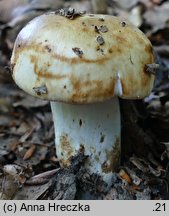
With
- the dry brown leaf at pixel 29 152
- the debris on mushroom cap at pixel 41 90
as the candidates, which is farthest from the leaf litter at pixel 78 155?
the debris on mushroom cap at pixel 41 90

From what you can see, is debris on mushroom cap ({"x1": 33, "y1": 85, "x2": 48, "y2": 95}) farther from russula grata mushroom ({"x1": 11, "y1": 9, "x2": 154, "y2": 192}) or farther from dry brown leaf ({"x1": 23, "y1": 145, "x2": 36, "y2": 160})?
dry brown leaf ({"x1": 23, "y1": 145, "x2": 36, "y2": 160})

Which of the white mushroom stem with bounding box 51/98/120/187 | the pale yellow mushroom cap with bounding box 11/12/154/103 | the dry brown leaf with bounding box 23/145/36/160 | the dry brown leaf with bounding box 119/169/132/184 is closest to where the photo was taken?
the pale yellow mushroom cap with bounding box 11/12/154/103

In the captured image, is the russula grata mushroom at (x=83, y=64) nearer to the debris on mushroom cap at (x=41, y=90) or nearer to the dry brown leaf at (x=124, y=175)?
the debris on mushroom cap at (x=41, y=90)

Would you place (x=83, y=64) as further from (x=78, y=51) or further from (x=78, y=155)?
(x=78, y=155)

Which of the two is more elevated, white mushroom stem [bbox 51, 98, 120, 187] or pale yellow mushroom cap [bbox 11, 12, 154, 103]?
pale yellow mushroom cap [bbox 11, 12, 154, 103]

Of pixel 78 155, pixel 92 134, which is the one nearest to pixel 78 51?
pixel 92 134

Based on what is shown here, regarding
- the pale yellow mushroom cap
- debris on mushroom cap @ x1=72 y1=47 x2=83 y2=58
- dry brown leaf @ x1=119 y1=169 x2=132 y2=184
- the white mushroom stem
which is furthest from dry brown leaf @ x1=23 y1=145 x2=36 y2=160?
debris on mushroom cap @ x1=72 y1=47 x2=83 y2=58

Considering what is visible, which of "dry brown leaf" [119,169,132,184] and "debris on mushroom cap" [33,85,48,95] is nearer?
"debris on mushroom cap" [33,85,48,95]
